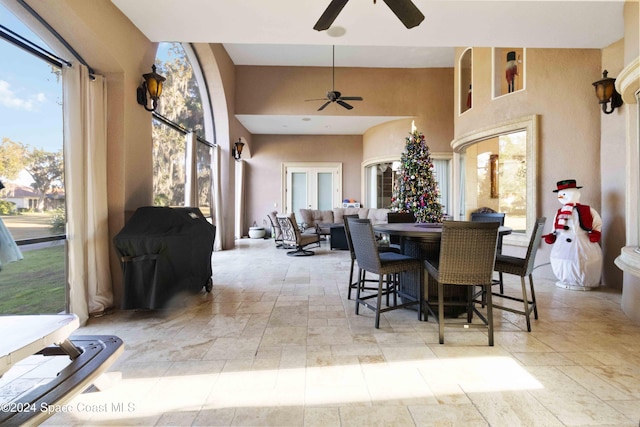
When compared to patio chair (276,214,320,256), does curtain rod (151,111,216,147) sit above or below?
above

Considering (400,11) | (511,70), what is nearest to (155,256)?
Answer: (400,11)

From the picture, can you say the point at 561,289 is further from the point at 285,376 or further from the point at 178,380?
the point at 178,380

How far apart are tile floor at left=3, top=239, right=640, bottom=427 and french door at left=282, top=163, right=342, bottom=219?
672cm

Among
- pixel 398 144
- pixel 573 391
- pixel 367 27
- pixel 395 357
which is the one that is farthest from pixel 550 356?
pixel 398 144

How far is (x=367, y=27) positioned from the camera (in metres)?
3.12

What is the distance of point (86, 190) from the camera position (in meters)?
2.69

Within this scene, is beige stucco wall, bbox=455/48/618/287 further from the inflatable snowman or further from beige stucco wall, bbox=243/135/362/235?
beige stucco wall, bbox=243/135/362/235

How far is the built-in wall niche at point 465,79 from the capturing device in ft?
18.5

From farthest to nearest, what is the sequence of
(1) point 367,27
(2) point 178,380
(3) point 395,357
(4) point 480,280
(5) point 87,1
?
(1) point 367,27 < (5) point 87,1 < (4) point 480,280 < (3) point 395,357 < (2) point 178,380

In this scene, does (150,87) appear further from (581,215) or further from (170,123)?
(581,215)

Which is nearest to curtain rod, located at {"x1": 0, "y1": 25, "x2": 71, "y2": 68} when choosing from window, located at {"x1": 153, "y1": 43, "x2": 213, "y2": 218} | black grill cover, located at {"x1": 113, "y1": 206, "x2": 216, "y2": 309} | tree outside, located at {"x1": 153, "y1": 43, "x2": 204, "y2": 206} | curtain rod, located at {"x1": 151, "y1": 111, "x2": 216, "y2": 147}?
curtain rod, located at {"x1": 151, "y1": 111, "x2": 216, "y2": 147}

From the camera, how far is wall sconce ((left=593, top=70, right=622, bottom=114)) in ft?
10.9

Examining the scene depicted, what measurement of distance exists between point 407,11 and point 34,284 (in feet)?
15.3

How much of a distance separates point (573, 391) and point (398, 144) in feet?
22.5
